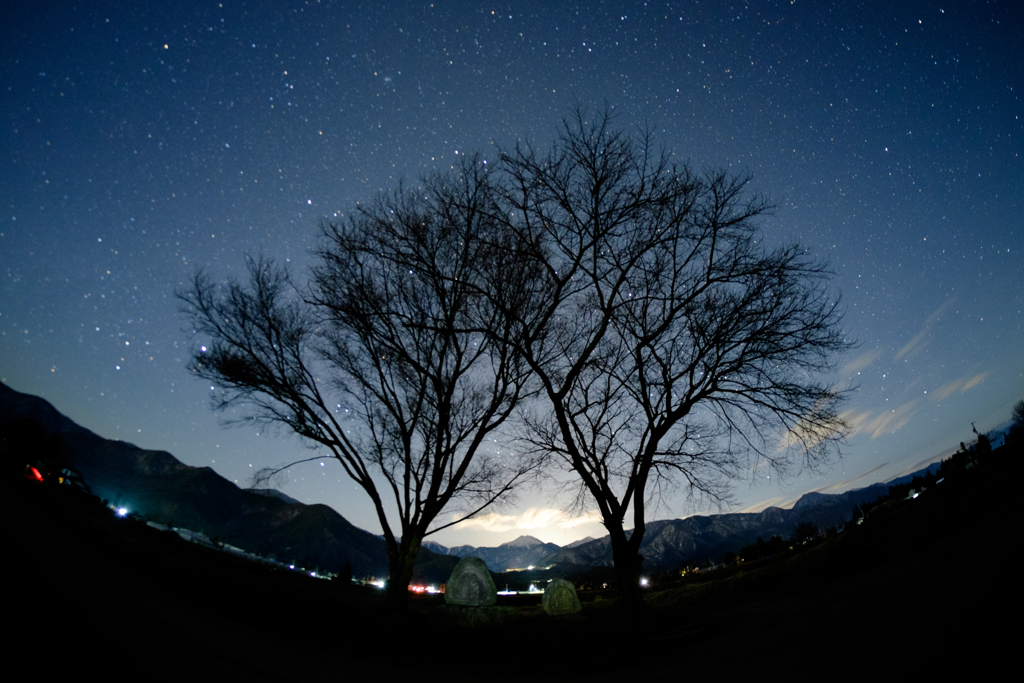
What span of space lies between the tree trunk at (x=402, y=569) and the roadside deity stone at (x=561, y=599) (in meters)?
4.92

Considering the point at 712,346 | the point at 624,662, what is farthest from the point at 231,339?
the point at 712,346

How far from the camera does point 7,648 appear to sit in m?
2.87

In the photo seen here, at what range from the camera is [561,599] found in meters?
13.0

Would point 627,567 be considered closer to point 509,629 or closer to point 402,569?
point 509,629

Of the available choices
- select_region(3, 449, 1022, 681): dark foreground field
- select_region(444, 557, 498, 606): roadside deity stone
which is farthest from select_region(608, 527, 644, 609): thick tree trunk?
select_region(444, 557, 498, 606): roadside deity stone

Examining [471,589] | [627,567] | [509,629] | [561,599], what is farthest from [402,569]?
[627,567]

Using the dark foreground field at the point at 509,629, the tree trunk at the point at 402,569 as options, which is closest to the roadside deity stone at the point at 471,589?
the tree trunk at the point at 402,569

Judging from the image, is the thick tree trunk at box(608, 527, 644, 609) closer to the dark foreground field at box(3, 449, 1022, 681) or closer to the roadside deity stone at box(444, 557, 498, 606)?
the dark foreground field at box(3, 449, 1022, 681)

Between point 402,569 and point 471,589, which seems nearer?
point 402,569

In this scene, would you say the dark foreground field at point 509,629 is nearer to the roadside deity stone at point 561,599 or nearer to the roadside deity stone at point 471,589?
the roadside deity stone at point 561,599

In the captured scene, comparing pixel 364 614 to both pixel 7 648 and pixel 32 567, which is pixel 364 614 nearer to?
pixel 32 567

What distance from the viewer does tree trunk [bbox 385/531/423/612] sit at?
10211mm

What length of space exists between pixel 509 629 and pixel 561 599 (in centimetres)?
A: 716

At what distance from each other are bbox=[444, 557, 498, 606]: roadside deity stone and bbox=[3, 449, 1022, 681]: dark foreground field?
17.0ft
